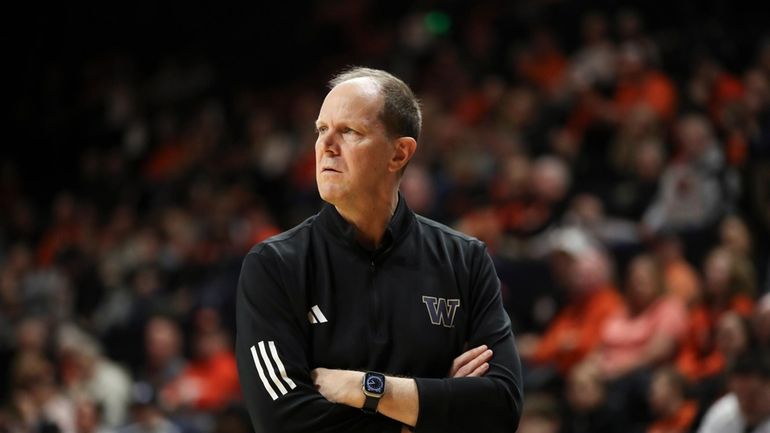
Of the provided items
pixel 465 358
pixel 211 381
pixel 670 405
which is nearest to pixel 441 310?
pixel 465 358

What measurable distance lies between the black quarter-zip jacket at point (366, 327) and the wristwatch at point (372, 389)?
0.20ft

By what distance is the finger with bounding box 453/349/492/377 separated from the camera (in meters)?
3.09

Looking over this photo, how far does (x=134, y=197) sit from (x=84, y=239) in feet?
2.60

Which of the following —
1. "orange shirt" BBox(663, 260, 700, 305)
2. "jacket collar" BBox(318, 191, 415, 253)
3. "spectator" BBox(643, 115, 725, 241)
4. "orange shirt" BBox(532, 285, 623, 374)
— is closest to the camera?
"jacket collar" BBox(318, 191, 415, 253)

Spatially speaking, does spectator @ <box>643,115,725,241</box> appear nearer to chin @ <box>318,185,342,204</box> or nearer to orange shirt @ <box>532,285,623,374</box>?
orange shirt @ <box>532,285,623,374</box>

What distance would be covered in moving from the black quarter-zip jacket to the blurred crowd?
2947mm

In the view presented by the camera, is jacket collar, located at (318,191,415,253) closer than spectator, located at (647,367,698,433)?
Yes

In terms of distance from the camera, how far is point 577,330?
26.3ft

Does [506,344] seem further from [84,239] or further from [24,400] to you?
[84,239]

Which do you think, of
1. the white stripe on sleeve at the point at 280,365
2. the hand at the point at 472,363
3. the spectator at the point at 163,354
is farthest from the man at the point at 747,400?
the spectator at the point at 163,354

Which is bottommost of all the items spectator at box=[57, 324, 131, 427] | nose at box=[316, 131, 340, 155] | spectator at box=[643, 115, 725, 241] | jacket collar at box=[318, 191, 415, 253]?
spectator at box=[57, 324, 131, 427]

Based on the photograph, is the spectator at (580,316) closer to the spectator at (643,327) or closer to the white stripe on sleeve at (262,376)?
the spectator at (643,327)

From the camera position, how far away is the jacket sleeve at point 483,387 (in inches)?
117

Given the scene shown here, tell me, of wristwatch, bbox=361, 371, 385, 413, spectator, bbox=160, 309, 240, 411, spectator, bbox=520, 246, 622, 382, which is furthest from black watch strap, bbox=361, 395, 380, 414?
spectator, bbox=160, 309, 240, 411
